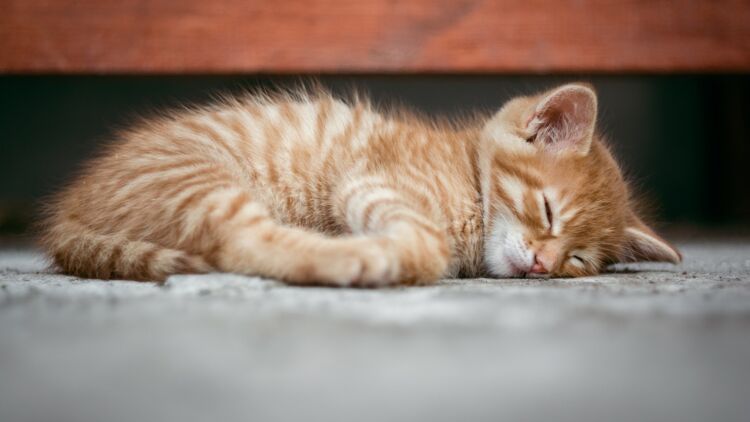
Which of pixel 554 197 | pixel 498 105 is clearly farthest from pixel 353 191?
pixel 498 105

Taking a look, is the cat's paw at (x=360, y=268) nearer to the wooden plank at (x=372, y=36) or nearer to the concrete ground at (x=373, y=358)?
the concrete ground at (x=373, y=358)

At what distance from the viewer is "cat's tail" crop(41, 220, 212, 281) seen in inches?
47.9

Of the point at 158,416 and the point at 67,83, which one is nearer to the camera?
the point at 158,416

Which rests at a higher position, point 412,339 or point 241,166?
point 241,166

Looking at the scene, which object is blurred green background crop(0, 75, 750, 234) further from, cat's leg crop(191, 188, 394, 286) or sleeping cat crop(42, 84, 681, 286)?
cat's leg crop(191, 188, 394, 286)

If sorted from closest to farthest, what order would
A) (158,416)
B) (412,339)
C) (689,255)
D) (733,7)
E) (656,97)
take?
1. (158,416)
2. (412,339)
3. (689,255)
4. (733,7)
5. (656,97)

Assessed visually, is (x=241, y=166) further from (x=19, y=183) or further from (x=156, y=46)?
(x=19, y=183)

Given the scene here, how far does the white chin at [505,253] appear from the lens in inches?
57.6

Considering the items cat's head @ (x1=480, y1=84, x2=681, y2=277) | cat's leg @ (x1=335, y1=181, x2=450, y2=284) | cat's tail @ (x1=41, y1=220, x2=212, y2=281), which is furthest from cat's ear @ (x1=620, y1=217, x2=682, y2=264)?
cat's tail @ (x1=41, y1=220, x2=212, y2=281)

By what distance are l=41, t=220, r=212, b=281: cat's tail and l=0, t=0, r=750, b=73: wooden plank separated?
754 millimetres

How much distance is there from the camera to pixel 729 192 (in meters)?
3.94

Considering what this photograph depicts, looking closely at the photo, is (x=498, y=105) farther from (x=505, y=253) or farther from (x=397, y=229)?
(x=397, y=229)

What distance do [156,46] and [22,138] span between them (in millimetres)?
2238

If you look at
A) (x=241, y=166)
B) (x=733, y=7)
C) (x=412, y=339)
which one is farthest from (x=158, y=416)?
(x=733, y=7)
